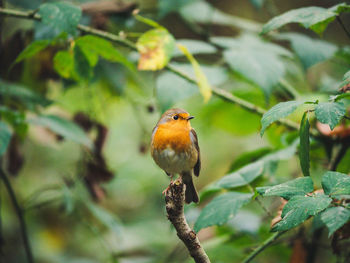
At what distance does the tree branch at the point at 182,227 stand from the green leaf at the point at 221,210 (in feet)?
0.73

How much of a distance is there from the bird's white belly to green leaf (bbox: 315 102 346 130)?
0.82 metres

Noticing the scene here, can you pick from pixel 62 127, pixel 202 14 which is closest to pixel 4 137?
pixel 62 127

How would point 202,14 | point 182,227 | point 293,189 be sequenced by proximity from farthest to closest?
point 202,14 < point 182,227 < point 293,189

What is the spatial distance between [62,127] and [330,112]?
56.2 inches

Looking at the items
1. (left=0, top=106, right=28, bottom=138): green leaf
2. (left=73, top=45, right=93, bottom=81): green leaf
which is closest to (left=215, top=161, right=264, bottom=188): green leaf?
(left=73, top=45, right=93, bottom=81): green leaf

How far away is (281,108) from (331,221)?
31 centimetres

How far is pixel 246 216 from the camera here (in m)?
2.05

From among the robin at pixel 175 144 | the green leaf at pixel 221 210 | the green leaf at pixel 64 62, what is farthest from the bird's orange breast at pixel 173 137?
the green leaf at pixel 64 62

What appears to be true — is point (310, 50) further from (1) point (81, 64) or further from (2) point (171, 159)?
(1) point (81, 64)

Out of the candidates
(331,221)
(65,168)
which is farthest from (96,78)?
(65,168)

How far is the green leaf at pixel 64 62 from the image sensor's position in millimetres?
1771

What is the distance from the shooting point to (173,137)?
5.49ft

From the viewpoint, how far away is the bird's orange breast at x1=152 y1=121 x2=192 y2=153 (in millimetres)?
1662

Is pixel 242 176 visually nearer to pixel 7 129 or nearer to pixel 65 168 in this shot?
pixel 7 129
